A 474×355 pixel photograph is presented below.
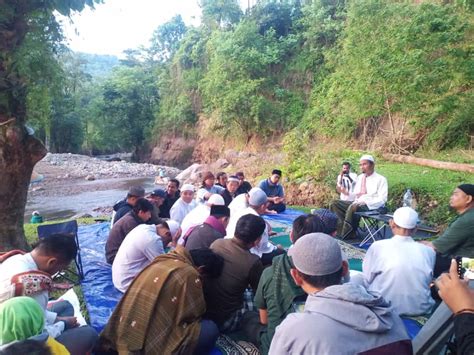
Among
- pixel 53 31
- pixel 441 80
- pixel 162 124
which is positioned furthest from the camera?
pixel 162 124

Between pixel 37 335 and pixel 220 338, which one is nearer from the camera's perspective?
pixel 37 335

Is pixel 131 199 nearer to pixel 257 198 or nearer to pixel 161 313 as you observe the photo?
pixel 257 198

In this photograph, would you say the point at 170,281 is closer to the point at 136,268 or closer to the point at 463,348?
the point at 136,268

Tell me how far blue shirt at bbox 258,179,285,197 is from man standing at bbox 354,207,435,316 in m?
5.20

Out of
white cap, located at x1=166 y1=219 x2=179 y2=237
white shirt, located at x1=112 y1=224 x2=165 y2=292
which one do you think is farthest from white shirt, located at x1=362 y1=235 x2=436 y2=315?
white cap, located at x1=166 y1=219 x2=179 y2=237

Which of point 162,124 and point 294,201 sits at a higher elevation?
point 162,124

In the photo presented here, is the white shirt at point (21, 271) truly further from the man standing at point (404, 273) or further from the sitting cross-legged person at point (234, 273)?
the man standing at point (404, 273)

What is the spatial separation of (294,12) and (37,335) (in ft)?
88.9

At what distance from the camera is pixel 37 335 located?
1859 millimetres

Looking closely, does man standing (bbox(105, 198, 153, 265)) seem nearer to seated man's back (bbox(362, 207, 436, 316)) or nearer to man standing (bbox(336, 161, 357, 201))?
seated man's back (bbox(362, 207, 436, 316))

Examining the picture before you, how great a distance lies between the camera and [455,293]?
4.96 feet

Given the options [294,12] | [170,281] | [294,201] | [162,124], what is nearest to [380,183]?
[294,201]

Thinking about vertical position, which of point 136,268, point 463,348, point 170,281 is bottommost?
point 136,268

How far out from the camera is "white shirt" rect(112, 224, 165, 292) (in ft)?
12.6
